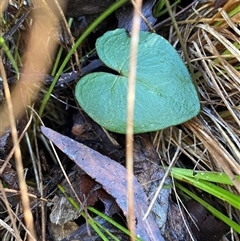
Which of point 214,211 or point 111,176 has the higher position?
point 111,176

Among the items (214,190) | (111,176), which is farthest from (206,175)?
Result: (111,176)

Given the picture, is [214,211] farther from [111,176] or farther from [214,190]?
[111,176]

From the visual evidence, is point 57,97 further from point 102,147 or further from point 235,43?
point 235,43

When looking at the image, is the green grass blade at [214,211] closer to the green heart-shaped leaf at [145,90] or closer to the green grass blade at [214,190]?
the green grass blade at [214,190]

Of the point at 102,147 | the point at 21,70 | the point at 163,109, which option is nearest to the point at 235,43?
the point at 163,109

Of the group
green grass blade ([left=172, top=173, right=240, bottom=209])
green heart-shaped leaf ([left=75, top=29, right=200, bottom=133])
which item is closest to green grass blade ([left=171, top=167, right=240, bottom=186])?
green grass blade ([left=172, top=173, right=240, bottom=209])

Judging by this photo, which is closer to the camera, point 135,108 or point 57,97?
point 135,108

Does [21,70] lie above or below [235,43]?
above

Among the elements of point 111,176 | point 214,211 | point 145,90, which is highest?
point 145,90
